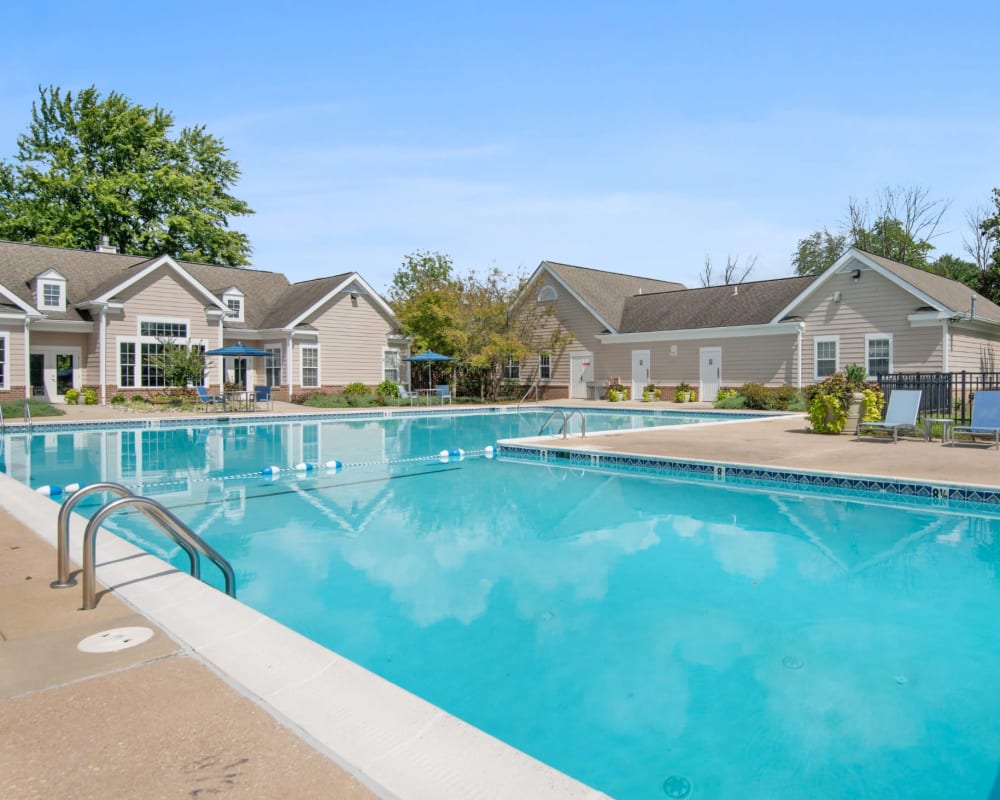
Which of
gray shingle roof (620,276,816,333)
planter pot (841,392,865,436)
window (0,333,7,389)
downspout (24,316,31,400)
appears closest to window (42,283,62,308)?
downspout (24,316,31,400)

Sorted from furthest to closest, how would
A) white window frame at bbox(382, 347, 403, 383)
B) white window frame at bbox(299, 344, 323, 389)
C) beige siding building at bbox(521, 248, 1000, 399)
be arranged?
white window frame at bbox(382, 347, 403, 383), white window frame at bbox(299, 344, 323, 389), beige siding building at bbox(521, 248, 1000, 399)

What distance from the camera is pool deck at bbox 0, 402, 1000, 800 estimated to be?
2414 millimetres

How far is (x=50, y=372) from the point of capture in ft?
81.5

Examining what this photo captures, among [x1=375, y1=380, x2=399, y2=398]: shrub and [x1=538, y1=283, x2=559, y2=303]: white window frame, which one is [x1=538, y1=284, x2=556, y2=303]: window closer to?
[x1=538, y1=283, x2=559, y2=303]: white window frame

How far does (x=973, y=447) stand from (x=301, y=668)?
13.2 meters

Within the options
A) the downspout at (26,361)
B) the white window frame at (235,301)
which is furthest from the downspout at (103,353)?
the white window frame at (235,301)

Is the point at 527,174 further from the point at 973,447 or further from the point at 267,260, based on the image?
the point at 267,260

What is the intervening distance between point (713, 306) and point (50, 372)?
25.3 metres

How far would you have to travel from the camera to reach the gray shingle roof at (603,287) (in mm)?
32781

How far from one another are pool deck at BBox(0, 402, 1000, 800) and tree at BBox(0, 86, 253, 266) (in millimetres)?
36999

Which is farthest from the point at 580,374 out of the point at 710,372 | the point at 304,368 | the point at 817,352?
the point at 304,368

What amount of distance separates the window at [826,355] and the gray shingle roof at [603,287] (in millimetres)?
9044

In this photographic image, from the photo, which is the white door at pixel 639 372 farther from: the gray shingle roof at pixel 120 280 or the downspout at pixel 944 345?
the gray shingle roof at pixel 120 280

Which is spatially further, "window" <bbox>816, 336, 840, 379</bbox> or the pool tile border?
"window" <bbox>816, 336, 840, 379</bbox>
